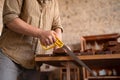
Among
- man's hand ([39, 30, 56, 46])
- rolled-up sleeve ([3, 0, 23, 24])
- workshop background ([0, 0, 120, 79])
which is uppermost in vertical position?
workshop background ([0, 0, 120, 79])

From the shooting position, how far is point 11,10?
95cm

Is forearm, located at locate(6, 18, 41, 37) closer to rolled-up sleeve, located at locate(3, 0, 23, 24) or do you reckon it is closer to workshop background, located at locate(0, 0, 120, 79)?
rolled-up sleeve, located at locate(3, 0, 23, 24)

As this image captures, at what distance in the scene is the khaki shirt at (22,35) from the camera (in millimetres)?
973

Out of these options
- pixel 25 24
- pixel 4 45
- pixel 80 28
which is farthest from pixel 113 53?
pixel 80 28

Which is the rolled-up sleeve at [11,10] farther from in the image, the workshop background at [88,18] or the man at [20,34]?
the workshop background at [88,18]

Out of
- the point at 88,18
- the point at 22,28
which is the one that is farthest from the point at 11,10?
the point at 88,18

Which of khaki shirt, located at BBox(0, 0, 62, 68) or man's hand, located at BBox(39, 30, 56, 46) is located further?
khaki shirt, located at BBox(0, 0, 62, 68)

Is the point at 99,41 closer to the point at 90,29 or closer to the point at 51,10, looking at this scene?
the point at 90,29

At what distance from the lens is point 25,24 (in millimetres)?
939

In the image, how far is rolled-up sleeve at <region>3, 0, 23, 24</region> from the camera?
949mm

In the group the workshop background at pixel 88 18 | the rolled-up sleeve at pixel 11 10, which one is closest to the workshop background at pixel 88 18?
the workshop background at pixel 88 18

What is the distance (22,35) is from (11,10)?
145 millimetres

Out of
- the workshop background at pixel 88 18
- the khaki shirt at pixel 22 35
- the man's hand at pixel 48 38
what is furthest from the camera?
the workshop background at pixel 88 18

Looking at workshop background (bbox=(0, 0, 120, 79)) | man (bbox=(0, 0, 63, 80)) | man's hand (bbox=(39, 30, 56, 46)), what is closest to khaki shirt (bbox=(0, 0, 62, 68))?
man (bbox=(0, 0, 63, 80))
